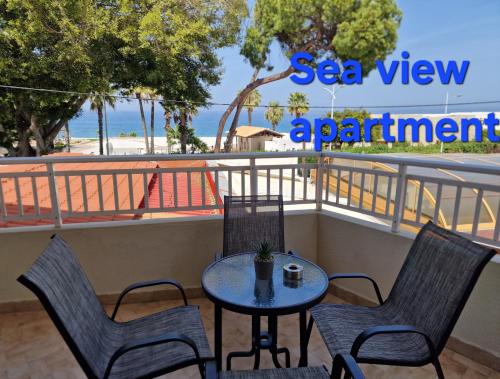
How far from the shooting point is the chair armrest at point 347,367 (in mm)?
1191

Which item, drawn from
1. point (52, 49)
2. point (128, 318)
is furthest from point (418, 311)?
point (52, 49)

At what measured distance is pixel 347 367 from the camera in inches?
48.3

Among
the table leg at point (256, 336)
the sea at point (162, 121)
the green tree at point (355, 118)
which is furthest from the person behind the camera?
the green tree at point (355, 118)

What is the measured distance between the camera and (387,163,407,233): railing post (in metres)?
2.39

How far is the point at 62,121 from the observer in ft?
45.4

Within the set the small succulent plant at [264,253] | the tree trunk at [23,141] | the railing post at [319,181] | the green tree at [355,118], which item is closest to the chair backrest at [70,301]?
the small succulent plant at [264,253]

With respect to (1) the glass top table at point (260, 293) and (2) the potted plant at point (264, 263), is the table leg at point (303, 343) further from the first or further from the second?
(2) the potted plant at point (264, 263)

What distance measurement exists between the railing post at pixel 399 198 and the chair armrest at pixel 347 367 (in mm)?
1393

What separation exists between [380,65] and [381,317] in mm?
13485

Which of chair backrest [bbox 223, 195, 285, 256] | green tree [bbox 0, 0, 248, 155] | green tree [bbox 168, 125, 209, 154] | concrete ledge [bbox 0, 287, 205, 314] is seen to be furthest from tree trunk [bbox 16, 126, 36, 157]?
chair backrest [bbox 223, 195, 285, 256]

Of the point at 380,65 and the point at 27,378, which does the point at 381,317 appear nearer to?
the point at 27,378

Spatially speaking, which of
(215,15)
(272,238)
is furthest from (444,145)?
(272,238)

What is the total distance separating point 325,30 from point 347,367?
1493cm

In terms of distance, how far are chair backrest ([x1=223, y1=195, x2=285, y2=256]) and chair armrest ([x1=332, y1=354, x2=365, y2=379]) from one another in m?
1.12
